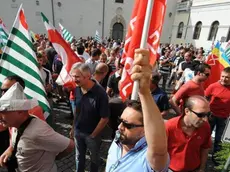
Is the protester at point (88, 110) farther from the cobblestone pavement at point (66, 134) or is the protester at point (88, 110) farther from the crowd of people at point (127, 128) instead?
the cobblestone pavement at point (66, 134)

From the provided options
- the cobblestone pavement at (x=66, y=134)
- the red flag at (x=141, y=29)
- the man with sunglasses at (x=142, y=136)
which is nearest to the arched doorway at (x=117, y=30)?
the cobblestone pavement at (x=66, y=134)

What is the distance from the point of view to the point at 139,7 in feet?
7.91

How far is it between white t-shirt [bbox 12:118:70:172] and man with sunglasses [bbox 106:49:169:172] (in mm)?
580

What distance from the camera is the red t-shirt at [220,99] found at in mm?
3445

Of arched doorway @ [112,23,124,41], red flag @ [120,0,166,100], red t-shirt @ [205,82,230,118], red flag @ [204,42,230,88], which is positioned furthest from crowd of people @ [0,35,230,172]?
arched doorway @ [112,23,124,41]

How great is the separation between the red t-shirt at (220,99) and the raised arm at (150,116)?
114 inches

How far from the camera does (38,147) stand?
1.79m

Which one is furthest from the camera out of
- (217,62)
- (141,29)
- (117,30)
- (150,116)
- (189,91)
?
(117,30)

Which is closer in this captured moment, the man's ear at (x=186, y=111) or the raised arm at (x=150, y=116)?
the raised arm at (x=150, y=116)

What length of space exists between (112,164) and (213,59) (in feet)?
16.2

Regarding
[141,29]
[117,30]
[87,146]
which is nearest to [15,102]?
[87,146]

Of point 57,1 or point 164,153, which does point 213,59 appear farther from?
point 57,1

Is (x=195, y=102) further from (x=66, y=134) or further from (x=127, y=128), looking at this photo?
(x=66, y=134)

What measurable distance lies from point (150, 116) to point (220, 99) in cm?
303
